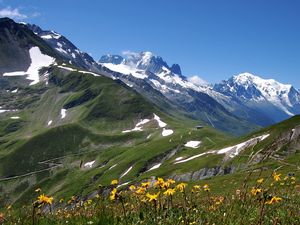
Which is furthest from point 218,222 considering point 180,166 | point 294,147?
point 180,166

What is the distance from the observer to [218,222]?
25.1 ft

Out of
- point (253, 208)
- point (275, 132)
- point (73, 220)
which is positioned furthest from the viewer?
point (275, 132)

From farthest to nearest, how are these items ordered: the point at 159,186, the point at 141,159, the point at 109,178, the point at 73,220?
the point at 141,159, the point at 109,178, the point at 73,220, the point at 159,186

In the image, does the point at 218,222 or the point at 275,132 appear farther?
the point at 275,132

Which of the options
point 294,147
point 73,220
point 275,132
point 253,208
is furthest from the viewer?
point 275,132

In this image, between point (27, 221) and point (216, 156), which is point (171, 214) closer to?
point (27, 221)

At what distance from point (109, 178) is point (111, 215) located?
7009 inches

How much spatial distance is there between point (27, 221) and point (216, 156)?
11690 centimetres

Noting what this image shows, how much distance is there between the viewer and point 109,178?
603 ft

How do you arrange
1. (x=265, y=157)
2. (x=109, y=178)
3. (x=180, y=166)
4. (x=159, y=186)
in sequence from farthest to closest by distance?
(x=109, y=178) → (x=180, y=166) → (x=159, y=186) → (x=265, y=157)

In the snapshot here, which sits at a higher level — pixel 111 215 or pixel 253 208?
pixel 111 215

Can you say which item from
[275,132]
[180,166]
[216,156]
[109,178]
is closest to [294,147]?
[275,132]

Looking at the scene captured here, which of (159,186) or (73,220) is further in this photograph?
(73,220)

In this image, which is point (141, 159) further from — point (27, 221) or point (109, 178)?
point (27, 221)
